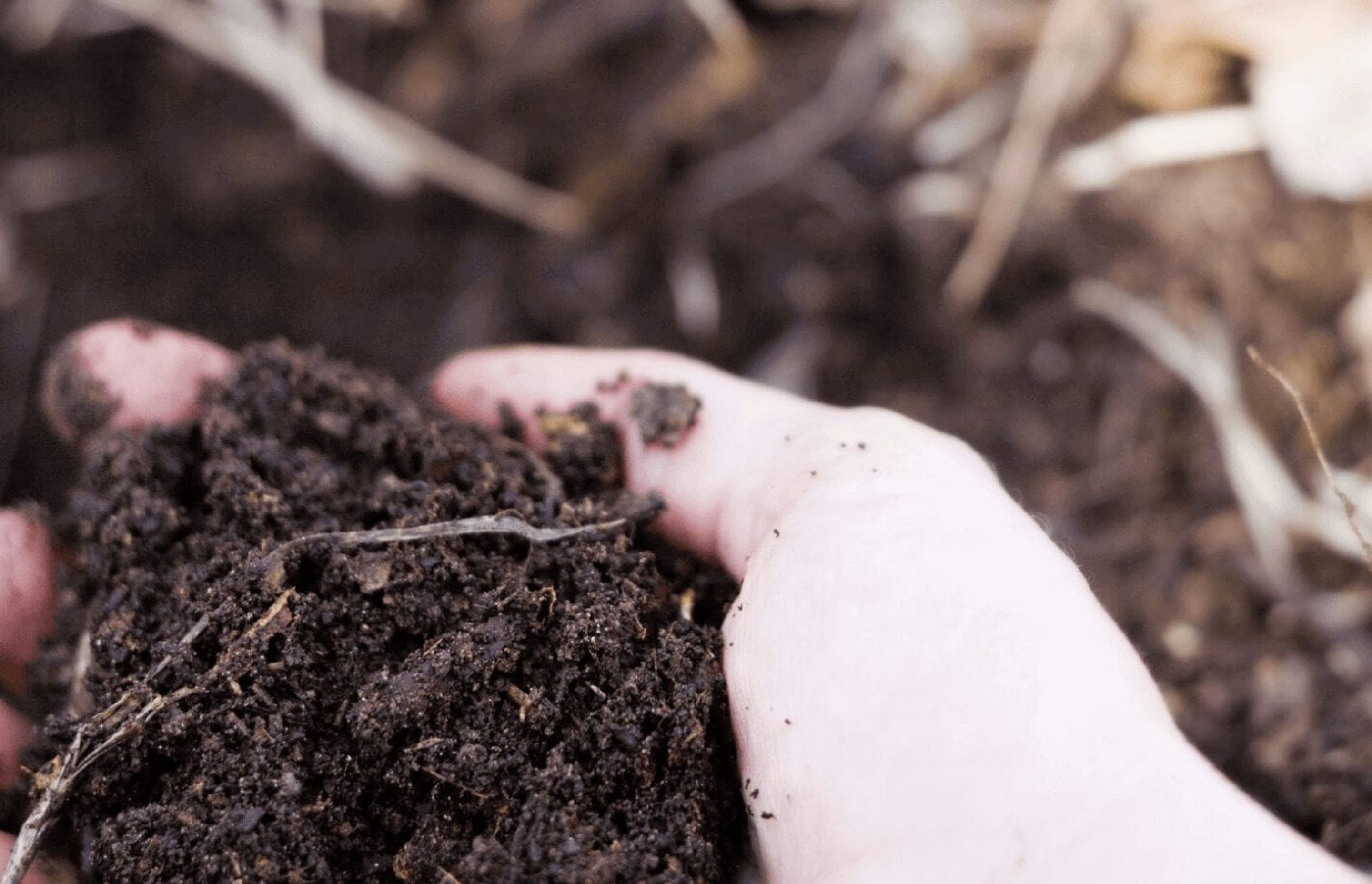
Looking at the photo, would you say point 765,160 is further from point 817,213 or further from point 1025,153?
point 1025,153

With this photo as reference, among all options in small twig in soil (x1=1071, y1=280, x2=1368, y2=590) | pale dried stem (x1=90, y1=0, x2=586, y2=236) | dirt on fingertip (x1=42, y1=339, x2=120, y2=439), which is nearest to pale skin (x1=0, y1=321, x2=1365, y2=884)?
dirt on fingertip (x1=42, y1=339, x2=120, y2=439)

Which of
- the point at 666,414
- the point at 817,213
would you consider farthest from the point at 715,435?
the point at 817,213

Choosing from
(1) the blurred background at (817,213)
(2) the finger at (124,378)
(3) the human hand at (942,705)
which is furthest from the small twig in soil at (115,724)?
(1) the blurred background at (817,213)

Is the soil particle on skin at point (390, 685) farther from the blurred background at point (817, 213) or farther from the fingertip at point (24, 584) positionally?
the blurred background at point (817, 213)

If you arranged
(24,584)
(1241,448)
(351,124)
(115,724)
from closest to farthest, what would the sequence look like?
(115,724), (24,584), (1241,448), (351,124)

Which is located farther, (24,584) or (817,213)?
(817,213)
